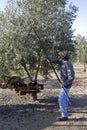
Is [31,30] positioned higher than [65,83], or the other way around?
[31,30]

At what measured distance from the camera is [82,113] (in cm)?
1243

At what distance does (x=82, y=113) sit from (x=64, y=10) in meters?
4.64

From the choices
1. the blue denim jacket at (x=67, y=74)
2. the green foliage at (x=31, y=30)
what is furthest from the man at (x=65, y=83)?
the green foliage at (x=31, y=30)

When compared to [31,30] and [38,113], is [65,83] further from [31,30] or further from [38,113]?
[31,30]

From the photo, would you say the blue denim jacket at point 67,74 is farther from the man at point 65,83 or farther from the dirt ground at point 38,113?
the dirt ground at point 38,113

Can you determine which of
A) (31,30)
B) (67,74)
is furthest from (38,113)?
(31,30)

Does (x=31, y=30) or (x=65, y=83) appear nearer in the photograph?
(x=65, y=83)

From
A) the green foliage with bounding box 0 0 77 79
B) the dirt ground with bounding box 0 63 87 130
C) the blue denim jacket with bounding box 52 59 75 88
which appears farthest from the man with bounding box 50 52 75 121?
the green foliage with bounding box 0 0 77 79

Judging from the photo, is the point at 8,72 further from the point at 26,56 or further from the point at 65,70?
the point at 65,70

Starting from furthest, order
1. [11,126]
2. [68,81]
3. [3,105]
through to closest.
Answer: [3,105]
[68,81]
[11,126]

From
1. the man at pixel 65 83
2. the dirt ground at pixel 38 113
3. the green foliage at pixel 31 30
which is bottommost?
the dirt ground at pixel 38 113

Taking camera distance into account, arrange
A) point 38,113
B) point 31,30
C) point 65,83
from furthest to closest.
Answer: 1. point 31,30
2. point 38,113
3. point 65,83

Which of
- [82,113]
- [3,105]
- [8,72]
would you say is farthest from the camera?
[8,72]

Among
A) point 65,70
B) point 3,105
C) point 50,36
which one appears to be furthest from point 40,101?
point 65,70
